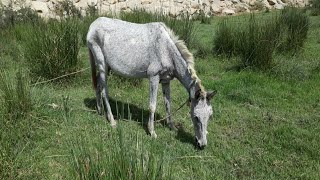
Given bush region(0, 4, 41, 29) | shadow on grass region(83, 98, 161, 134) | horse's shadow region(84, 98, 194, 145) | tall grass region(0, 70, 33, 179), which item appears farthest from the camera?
bush region(0, 4, 41, 29)

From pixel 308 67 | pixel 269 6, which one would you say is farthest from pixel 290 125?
pixel 269 6

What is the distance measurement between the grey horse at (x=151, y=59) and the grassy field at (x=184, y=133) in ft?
1.30

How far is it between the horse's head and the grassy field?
0.72 ft

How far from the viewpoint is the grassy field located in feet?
8.52

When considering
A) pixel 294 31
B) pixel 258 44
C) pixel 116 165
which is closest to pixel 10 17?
pixel 258 44

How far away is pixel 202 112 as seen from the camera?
171 inches

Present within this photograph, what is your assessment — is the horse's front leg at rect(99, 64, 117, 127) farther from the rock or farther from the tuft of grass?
the rock

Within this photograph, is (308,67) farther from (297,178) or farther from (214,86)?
(297,178)

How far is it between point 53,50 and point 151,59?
2412 mm

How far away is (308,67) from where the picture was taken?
7.55 m

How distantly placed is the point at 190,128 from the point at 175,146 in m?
0.74

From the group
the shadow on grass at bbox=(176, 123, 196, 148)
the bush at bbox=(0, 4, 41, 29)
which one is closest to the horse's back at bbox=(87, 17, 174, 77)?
the shadow on grass at bbox=(176, 123, 196, 148)

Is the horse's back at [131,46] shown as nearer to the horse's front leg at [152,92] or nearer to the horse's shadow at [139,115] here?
the horse's front leg at [152,92]

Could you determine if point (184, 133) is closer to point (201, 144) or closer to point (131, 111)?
point (201, 144)
